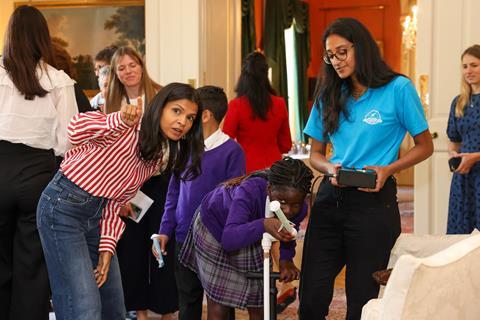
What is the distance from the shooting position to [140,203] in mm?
3715

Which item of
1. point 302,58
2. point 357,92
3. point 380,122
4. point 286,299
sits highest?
point 302,58

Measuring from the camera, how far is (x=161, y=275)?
12.9ft

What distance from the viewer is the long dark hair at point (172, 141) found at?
8.41 feet

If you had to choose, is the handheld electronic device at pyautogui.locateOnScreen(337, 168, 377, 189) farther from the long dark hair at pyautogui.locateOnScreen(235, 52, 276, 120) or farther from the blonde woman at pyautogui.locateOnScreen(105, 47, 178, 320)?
the long dark hair at pyautogui.locateOnScreen(235, 52, 276, 120)

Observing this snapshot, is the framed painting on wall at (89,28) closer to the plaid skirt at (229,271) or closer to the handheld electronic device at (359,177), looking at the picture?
the plaid skirt at (229,271)

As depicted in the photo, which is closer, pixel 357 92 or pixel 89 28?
pixel 357 92

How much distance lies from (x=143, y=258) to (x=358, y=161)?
163 centimetres

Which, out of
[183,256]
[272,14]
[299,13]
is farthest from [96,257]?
[299,13]

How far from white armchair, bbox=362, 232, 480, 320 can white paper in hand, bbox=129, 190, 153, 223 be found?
2081mm

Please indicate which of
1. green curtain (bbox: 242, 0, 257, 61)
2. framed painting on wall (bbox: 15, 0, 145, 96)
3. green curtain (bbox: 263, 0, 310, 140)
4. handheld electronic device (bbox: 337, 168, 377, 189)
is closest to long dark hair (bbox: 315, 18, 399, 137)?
handheld electronic device (bbox: 337, 168, 377, 189)

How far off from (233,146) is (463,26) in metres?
2.72

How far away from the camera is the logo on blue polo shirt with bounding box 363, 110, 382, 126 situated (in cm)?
272

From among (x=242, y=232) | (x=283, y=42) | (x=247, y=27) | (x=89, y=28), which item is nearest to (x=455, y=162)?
(x=242, y=232)

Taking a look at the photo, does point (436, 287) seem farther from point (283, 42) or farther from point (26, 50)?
point (283, 42)
